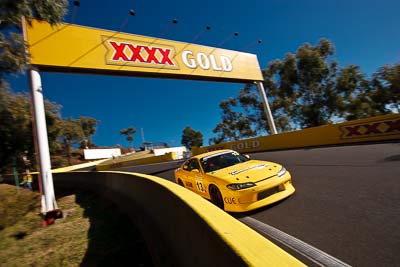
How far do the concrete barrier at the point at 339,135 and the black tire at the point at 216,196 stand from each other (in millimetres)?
10251

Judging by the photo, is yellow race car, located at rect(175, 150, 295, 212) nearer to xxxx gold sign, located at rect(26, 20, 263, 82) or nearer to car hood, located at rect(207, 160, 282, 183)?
car hood, located at rect(207, 160, 282, 183)

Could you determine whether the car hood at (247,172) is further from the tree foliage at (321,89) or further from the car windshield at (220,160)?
the tree foliage at (321,89)

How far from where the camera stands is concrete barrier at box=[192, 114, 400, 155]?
35.6 ft

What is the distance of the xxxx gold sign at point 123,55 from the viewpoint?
1019cm

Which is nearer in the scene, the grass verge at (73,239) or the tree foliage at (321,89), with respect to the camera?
the grass verge at (73,239)

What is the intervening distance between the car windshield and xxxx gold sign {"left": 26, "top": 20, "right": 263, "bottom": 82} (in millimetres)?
7940

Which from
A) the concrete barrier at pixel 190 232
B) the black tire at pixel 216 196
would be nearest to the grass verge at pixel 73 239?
the concrete barrier at pixel 190 232

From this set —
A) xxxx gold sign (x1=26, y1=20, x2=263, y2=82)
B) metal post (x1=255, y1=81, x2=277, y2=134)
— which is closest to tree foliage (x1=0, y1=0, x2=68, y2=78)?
xxxx gold sign (x1=26, y1=20, x2=263, y2=82)

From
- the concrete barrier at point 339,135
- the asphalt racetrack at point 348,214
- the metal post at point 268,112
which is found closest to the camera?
the asphalt racetrack at point 348,214

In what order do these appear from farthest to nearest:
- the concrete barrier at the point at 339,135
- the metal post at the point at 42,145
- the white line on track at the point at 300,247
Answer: the concrete barrier at the point at 339,135 < the metal post at the point at 42,145 < the white line on track at the point at 300,247

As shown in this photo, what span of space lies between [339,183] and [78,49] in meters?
12.3

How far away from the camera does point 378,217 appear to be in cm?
337

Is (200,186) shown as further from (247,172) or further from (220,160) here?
(247,172)

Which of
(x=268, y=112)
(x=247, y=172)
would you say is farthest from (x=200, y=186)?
(x=268, y=112)
